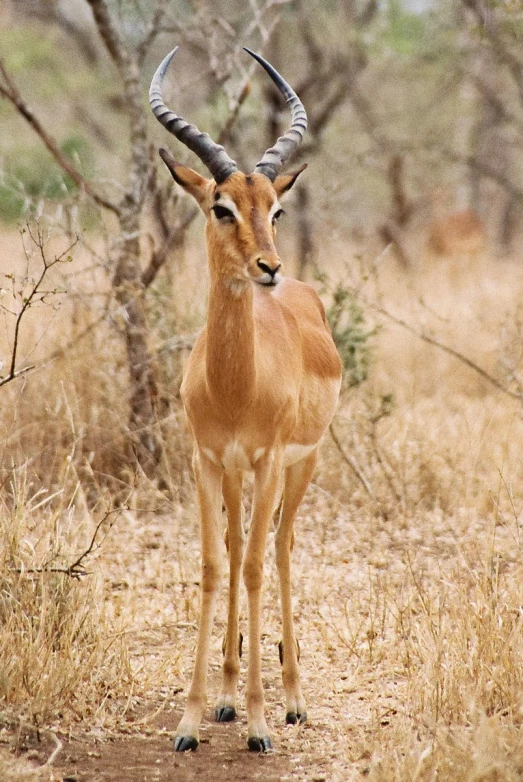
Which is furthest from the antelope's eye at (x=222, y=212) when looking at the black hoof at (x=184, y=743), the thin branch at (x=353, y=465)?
the thin branch at (x=353, y=465)

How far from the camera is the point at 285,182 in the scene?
4570 millimetres

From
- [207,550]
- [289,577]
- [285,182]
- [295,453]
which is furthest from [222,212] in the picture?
[289,577]

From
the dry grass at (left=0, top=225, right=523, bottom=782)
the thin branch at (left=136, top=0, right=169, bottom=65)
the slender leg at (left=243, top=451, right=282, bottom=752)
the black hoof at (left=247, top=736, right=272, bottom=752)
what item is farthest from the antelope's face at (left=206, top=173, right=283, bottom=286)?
the thin branch at (left=136, top=0, right=169, bottom=65)

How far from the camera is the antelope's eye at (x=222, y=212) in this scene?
427 cm

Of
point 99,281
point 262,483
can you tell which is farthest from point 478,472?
point 262,483

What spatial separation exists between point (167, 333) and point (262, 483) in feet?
11.4

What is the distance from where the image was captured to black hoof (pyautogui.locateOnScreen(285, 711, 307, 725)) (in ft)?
15.1

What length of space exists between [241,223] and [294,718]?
197cm

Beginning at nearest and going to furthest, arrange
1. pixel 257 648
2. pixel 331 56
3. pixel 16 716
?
pixel 16 716, pixel 257 648, pixel 331 56

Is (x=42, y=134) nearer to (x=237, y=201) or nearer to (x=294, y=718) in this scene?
(x=237, y=201)

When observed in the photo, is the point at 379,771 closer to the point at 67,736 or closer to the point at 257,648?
the point at 257,648

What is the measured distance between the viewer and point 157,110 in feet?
14.8

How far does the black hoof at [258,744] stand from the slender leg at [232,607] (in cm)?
33

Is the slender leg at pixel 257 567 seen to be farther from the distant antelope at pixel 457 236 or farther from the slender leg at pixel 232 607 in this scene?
the distant antelope at pixel 457 236
